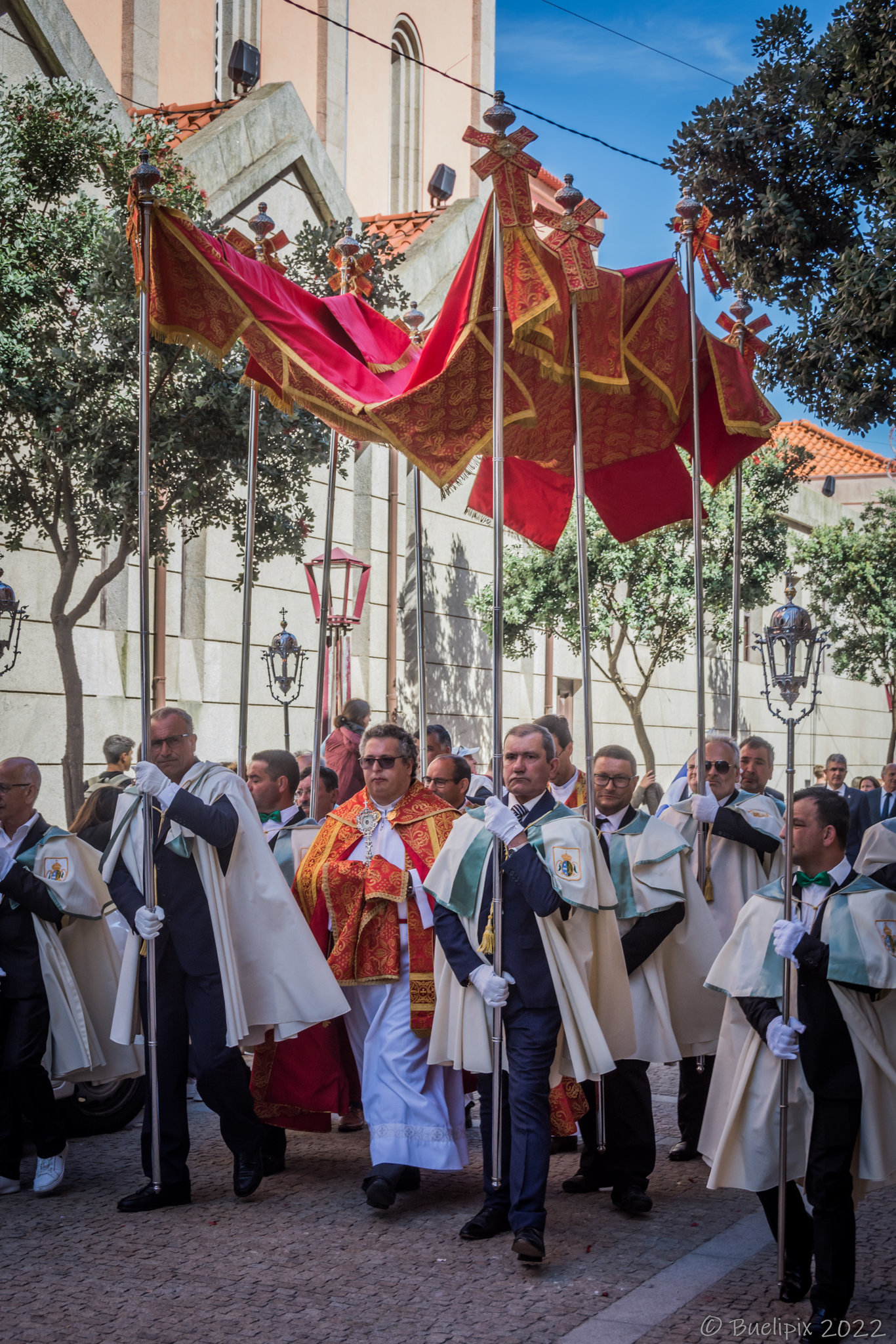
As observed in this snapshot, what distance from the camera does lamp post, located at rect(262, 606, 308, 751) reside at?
15.6 meters

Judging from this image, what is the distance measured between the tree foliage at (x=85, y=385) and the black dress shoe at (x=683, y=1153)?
6.84 m

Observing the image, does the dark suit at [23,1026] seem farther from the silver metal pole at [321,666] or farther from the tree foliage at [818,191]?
Result: the tree foliage at [818,191]

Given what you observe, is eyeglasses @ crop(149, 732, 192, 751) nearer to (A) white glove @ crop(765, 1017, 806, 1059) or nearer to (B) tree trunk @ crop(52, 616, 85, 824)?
(A) white glove @ crop(765, 1017, 806, 1059)

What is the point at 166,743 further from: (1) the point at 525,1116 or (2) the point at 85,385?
(2) the point at 85,385

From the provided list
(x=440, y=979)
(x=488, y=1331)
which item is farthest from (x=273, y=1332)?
(x=440, y=979)

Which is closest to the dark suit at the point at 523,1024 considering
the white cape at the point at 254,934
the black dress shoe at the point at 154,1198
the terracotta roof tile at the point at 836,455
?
the white cape at the point at 254,934

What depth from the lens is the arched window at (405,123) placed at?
24281 mm

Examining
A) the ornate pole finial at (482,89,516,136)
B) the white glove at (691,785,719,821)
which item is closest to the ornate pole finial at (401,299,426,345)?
the ornate pole finial at (482,89,516,136)

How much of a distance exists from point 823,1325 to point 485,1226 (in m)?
1.51

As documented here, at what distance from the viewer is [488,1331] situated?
4.39 m

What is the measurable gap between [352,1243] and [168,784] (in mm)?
1912

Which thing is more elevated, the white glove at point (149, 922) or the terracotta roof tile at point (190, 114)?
the terracotta roof tile at point (190, 114)

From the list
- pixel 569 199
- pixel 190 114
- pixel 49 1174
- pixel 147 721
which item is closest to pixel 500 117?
pixel 569 199

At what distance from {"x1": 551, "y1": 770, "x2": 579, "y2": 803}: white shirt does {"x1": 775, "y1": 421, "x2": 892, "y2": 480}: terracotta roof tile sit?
3288 cm
